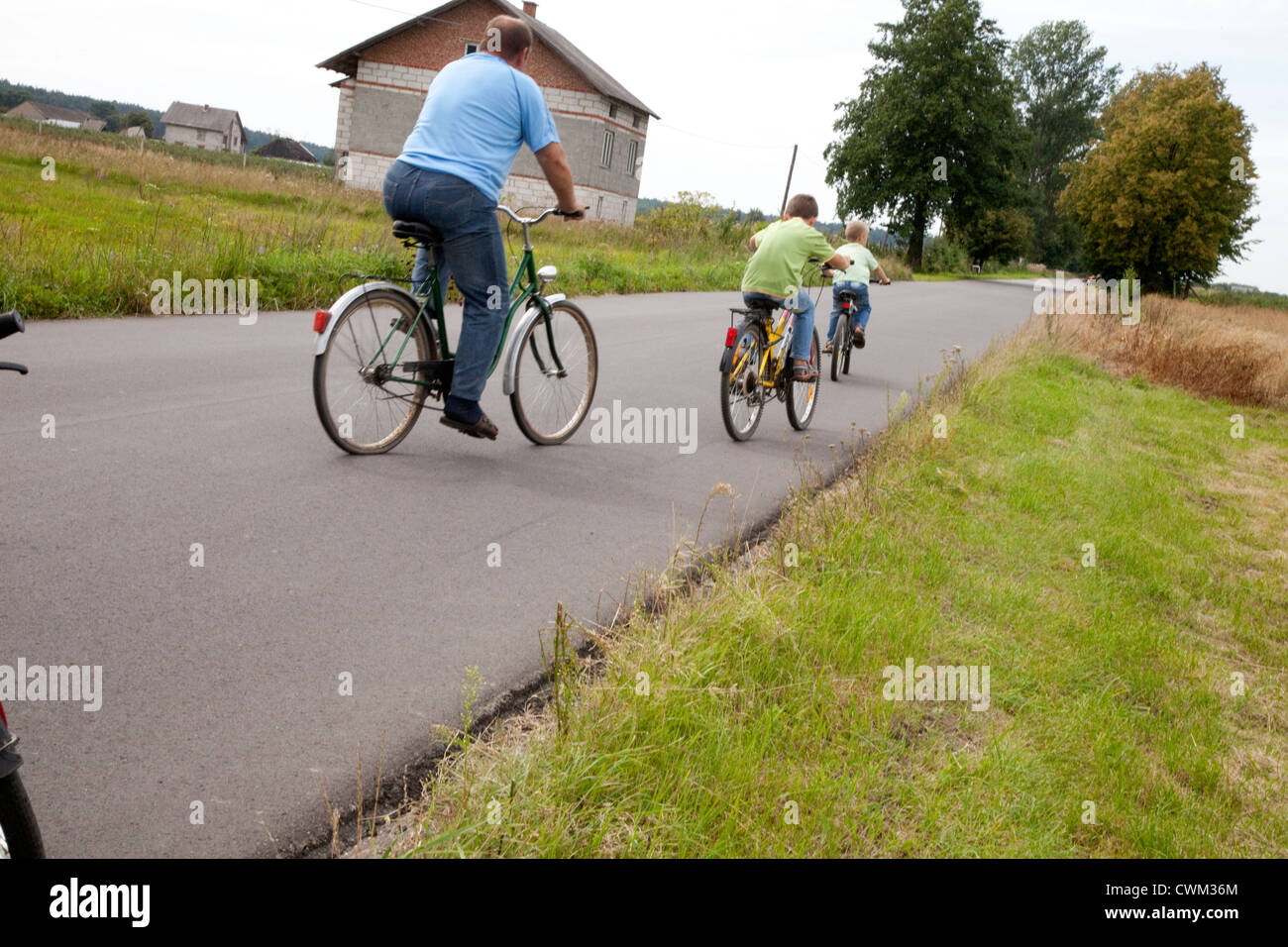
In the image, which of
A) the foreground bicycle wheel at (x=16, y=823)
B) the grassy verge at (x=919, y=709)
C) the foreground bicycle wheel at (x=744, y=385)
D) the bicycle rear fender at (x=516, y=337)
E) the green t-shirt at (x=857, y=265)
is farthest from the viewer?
the green t-shirt at (x=857, y=265)

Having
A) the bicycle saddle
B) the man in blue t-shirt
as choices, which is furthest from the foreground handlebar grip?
the bicycle saddle

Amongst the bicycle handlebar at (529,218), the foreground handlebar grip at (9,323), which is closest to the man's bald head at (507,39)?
the bicycle handlebar at (529,218)

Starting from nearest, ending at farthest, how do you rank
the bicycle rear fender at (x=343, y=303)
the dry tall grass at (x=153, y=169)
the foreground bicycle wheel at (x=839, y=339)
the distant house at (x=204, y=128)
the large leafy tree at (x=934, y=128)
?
the bicycle rear fender at (x=343, y=303)
the foreground bicycle wheel at (x=839, y=339)
the dry tall grass at (x=153, y=169)
the large leafy tree at (x=934, y=128)
the distant house at (x=204, y=128)

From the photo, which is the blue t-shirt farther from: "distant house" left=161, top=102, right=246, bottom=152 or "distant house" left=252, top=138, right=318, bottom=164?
"distant house" left=252, top=138, right=318, bottom=164

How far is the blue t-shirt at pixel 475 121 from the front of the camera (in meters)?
5.64

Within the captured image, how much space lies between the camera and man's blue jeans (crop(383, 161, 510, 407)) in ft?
18.5

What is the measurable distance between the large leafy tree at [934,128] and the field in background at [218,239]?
36482 mm

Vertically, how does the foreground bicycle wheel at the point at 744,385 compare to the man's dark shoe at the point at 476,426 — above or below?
above

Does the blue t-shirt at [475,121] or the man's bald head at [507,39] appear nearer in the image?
the blue t-shirt at [475,121]

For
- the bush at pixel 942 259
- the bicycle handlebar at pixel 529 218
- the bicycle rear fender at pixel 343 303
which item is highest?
the bush at pixel 942 259

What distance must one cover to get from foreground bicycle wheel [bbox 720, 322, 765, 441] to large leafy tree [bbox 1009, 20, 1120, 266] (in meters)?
90.1

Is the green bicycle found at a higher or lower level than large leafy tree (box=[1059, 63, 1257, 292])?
lower

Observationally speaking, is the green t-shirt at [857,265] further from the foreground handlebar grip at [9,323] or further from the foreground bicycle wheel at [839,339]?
the foreground handlebar grip at [9,323]

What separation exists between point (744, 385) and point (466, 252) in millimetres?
2883
